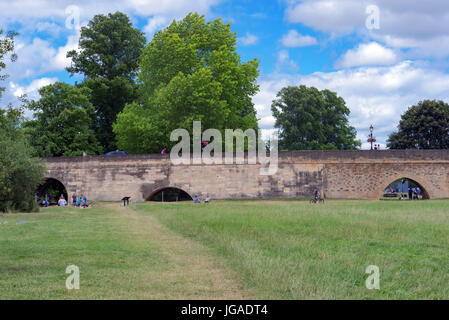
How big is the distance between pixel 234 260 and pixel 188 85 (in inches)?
1096

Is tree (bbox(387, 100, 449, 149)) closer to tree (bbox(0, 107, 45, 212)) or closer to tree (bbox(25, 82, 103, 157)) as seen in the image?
tree (bbox(25, 82, 103, 157))

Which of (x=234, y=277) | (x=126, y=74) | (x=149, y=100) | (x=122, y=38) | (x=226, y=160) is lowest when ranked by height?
(x=234, y=277)

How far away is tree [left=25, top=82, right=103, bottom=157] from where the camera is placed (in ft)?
145

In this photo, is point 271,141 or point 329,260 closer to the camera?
point 329,260

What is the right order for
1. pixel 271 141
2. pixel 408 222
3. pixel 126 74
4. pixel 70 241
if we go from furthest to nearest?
pixel 271 141, pixel 126 74, pixel 408 222, pixel 70 241

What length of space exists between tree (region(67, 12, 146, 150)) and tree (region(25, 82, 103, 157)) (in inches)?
138

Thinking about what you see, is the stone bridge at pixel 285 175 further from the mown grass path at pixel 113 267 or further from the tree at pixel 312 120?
the mown grass path at pixel 113 267

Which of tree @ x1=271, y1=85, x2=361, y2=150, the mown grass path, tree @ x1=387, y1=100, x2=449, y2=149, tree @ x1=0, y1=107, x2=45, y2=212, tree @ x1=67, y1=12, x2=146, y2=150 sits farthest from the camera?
tree @ x1=271, y1=85, x2=361, y2=150

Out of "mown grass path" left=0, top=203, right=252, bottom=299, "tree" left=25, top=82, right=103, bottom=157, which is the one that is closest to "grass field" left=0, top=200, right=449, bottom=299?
"mown grass path" left=0, top=203, right=252, bottom=299

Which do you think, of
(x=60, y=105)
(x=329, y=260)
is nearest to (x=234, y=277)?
(x=329, y=260)

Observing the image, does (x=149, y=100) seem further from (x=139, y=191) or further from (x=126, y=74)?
(x=126, y=74)
